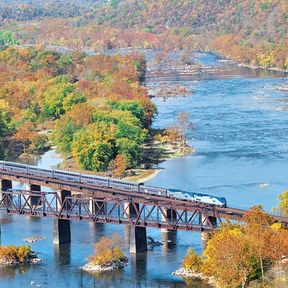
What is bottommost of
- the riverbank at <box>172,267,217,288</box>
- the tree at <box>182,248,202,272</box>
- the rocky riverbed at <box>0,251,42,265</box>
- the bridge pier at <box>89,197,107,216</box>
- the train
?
the rocky riverbed at <box>0,251,42,265</box>

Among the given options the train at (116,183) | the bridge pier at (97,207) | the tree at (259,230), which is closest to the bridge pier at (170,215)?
the train at (116,183)

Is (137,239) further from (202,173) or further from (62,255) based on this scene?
(202,173)

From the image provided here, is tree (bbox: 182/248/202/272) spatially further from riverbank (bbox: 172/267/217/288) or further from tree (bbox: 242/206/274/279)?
tree (bbox: 242/206/274/279)

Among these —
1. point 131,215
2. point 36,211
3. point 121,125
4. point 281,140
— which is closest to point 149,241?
point 131,215

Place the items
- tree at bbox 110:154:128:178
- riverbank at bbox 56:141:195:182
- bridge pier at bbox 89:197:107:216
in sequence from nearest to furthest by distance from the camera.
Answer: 1. bridge pier at bbox 89:197:107:216
2. tree at bbox 110:154:128:178
3. riverbank at bbox 56:141:195:182

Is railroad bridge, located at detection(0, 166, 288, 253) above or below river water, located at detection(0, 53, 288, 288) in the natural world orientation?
above

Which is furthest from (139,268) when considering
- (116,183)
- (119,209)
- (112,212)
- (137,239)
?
(116,183)

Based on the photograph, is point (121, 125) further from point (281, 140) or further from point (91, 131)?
point (281, 140)

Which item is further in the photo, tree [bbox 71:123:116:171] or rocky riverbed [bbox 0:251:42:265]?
tree [bbox 71:123:116:171]

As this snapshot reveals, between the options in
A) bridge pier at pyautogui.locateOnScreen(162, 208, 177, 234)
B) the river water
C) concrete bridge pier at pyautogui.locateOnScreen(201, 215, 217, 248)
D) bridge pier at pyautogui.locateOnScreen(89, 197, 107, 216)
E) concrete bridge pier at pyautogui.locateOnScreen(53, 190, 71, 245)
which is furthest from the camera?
bridge pier at pyautogui.locateOnScreen(89, 197, 107, 216)

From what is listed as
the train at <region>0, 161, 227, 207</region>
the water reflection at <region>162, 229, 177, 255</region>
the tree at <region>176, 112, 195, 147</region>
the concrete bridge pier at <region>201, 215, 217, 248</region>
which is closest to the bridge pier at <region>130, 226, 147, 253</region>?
the water reflection at <region>162, 229, 177, 255</region>
